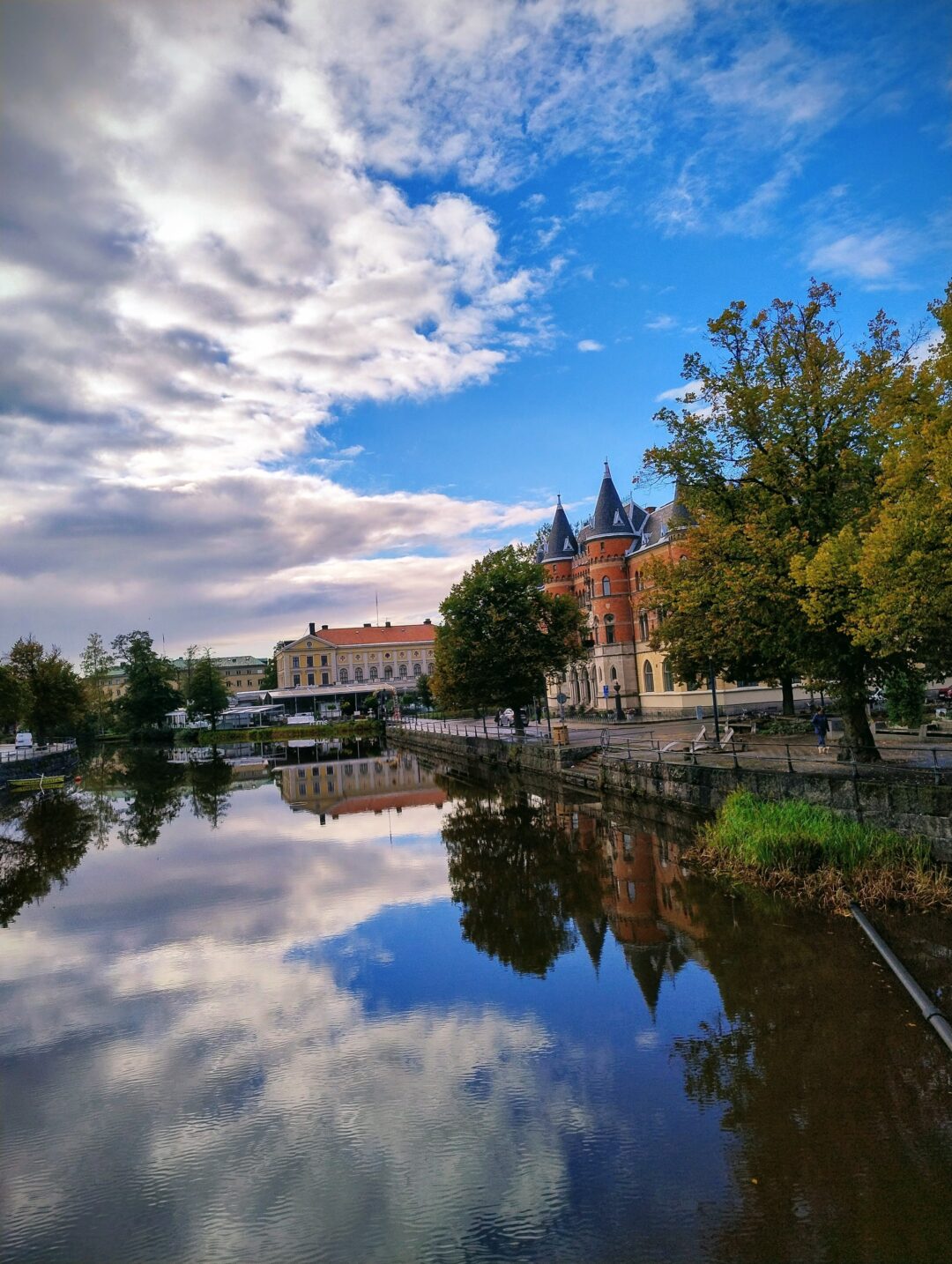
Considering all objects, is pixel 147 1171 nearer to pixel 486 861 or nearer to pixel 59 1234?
pixel 59 1234

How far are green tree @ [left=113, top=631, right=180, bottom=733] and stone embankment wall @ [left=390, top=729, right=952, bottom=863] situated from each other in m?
59.6

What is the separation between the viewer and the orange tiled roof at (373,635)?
4835 inches

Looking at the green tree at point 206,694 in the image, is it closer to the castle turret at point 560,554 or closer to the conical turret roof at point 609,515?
the castle turret at point 560,554

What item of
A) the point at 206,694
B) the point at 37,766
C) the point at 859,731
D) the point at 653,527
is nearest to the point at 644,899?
the point at 859,731

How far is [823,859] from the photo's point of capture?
1450 centimetres

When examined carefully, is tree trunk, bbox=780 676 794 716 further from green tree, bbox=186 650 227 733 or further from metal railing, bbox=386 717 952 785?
green tree, bbox=186 650 227 733

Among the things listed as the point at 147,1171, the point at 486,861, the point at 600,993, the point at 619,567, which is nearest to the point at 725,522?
the point at 486,861

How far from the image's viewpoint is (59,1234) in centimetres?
626

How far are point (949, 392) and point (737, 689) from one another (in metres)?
32.5

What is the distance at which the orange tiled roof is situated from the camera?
122812 millimetres

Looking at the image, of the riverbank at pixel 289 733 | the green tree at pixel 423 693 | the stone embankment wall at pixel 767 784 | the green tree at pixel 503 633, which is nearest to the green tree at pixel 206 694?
the riverbank at pixel 289 733

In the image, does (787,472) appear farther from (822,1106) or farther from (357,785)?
(357,785)

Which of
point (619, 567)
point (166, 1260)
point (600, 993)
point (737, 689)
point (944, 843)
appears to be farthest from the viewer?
point (619, 567)

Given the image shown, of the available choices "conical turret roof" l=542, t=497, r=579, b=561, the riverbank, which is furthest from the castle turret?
the riverbank
